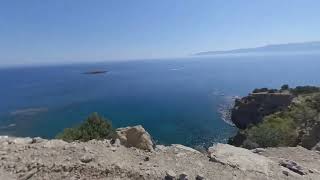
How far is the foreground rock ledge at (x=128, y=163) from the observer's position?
1173cm

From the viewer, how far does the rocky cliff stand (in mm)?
11734

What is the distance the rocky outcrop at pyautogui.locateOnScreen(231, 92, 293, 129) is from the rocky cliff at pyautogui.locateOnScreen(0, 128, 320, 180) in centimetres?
6085

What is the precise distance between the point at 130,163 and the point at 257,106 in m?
70.2

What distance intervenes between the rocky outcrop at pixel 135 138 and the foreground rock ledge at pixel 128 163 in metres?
0.41

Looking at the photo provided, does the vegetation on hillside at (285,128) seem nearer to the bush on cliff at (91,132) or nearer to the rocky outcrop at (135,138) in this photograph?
the bush on cliff at (91,132)

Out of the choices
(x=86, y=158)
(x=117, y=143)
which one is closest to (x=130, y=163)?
(x=86, y=158)

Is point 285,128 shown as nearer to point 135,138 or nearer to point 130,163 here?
point 135,138

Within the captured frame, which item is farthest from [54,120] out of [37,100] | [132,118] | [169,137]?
[37,100]

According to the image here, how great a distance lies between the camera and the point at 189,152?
13.8 meters

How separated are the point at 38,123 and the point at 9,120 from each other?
8794mm

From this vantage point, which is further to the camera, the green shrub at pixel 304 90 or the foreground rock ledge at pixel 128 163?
the green shrub at pixel 304 90

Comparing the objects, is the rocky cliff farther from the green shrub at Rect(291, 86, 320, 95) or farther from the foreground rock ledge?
the green shrub at Rect(291, 86, 320, 95)

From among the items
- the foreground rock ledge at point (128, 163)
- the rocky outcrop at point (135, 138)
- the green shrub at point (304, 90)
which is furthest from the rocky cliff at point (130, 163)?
the green shrub at point (304, 90)

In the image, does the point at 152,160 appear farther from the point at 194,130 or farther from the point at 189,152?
the point at 194,130
